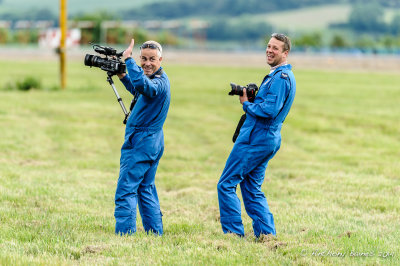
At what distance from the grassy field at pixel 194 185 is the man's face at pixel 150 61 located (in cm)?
162

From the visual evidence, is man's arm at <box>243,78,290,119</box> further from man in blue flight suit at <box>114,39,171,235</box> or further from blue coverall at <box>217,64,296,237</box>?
man in blue flight suit at <box>114,39,171,235</box>

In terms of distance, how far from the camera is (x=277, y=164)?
1235 centimetres

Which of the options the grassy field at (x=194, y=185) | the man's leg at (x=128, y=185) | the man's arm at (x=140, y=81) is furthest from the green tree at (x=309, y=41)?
the man's arm at (x=140, y=81)

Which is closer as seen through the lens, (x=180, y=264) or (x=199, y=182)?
(x=180, y=264)

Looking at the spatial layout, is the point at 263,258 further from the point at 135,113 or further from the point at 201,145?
the point at 201,145

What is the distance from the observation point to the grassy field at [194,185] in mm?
5438

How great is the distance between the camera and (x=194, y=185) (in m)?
10.1

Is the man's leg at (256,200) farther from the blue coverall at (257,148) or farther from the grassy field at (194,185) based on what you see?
the grassy field at (194,185)

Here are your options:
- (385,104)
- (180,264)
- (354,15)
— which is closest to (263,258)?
(180,264)

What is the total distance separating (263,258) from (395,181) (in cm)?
559

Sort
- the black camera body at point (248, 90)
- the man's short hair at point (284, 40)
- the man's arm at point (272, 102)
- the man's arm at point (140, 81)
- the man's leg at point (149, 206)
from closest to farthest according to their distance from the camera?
the man's arm at point (140, 81)
the man's arm at point (272, 102)
the man's short hair at point (284, 40)
the black camera body at point (248, 90)
the man's leg at point (149, 206)

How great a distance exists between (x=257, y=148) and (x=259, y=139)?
0.09 metres

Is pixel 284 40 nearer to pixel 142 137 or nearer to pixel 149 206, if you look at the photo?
pixel 142 137

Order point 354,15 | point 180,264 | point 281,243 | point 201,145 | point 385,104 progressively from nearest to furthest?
point 180,264 < point 281,243 < point 201,145 < point 385,104 < point 354,15
